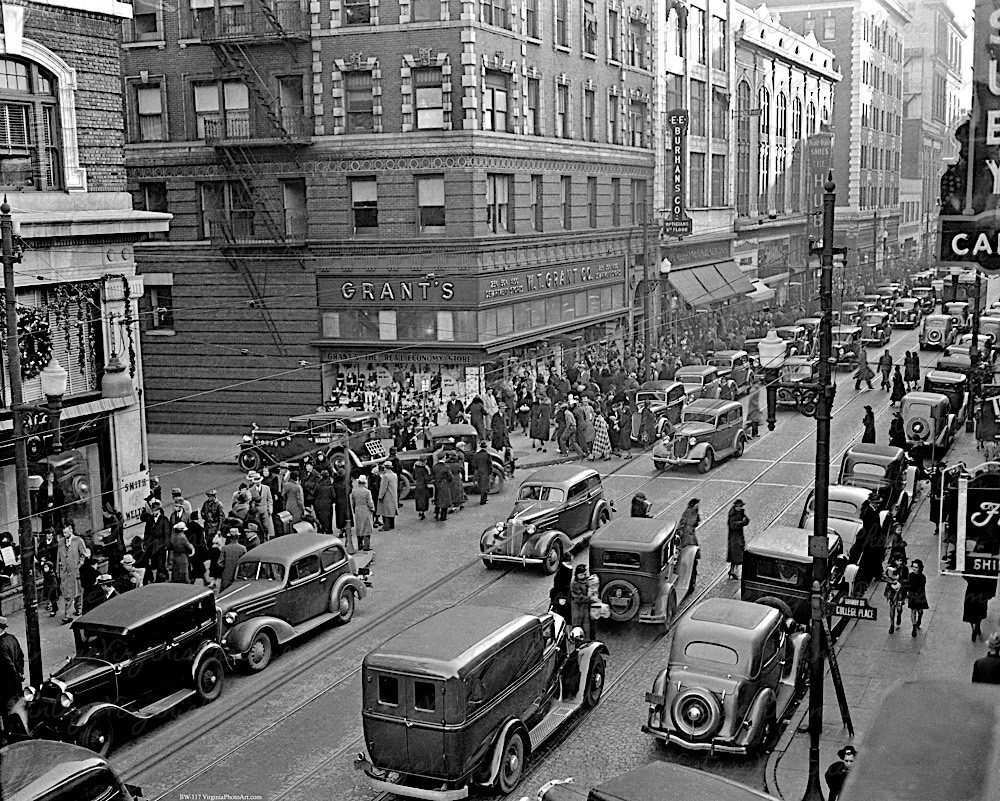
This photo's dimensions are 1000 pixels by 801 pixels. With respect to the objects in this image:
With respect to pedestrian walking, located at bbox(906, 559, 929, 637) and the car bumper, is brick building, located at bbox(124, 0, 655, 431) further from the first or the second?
the car bumper

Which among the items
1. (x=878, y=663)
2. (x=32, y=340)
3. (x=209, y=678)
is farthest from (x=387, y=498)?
(x=878, y=663)

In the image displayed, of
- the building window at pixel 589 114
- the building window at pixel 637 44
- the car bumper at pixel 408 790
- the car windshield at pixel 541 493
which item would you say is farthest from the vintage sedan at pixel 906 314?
the car bumper at pixel 408 790

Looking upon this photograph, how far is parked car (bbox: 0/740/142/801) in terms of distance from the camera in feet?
37.4

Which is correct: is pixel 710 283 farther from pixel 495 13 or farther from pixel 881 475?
pixel 881 475

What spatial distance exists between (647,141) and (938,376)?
21336mm

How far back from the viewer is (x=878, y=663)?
17.8 m

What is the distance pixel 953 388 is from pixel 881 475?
12.1 meters

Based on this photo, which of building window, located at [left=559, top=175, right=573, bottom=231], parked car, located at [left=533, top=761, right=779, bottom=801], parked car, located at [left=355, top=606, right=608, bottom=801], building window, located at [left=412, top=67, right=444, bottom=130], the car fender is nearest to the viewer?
parked car, located at [left=533, top=761, right=779, bottom=801]

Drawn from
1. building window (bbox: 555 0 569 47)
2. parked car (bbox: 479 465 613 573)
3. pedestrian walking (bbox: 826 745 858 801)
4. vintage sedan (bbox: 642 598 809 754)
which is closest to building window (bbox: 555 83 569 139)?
building window (bbox: 555 0 569 47)

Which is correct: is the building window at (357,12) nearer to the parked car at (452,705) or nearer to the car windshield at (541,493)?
the car windshield at (541,493)

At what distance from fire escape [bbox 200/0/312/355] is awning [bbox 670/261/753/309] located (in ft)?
72.6

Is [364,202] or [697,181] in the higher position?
[697,181]

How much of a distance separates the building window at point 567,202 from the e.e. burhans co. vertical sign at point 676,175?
389 inches

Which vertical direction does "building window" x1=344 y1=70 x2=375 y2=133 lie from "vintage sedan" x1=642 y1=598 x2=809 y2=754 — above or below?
above
